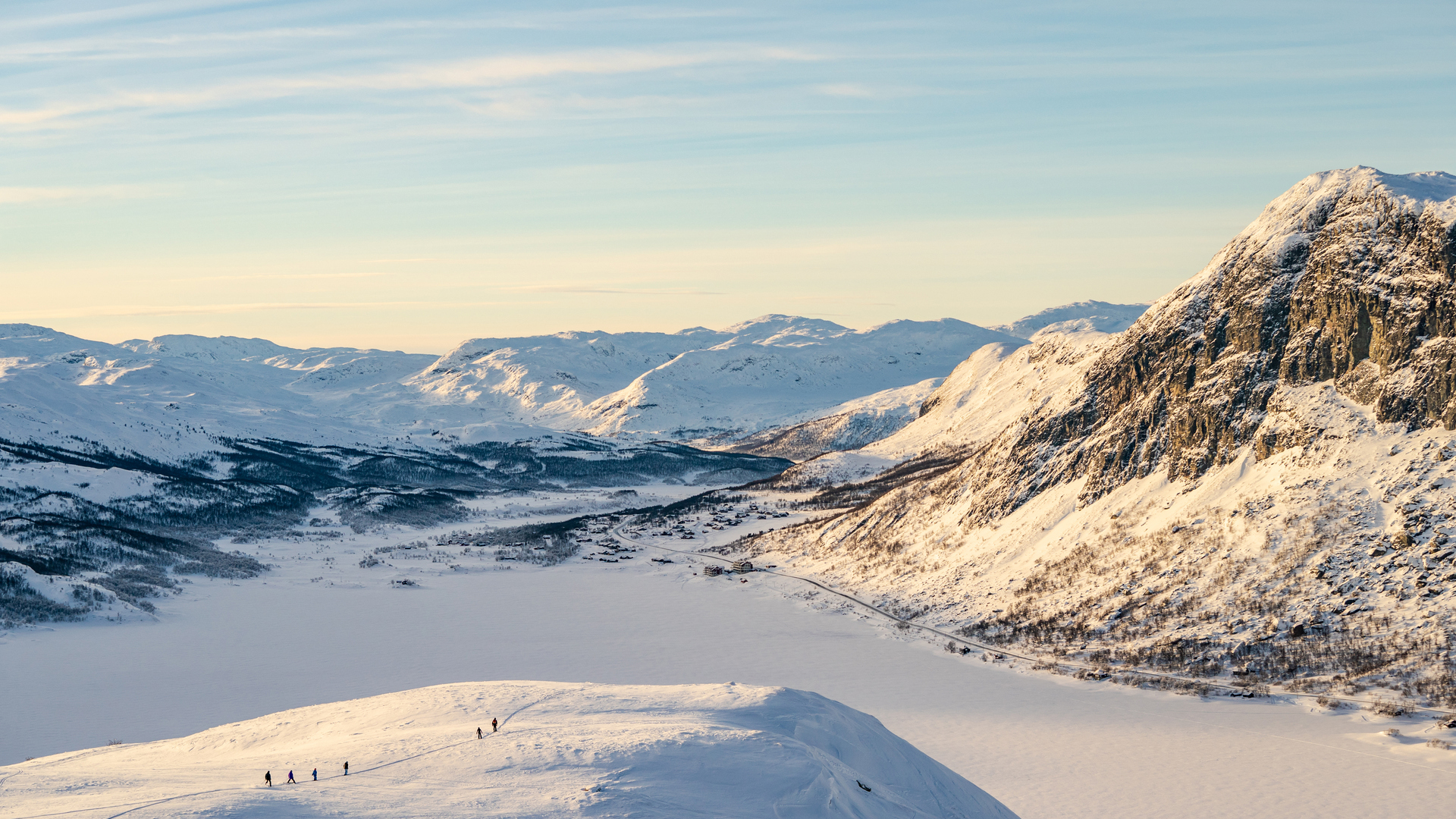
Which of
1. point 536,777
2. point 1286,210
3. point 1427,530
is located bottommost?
point 536,777

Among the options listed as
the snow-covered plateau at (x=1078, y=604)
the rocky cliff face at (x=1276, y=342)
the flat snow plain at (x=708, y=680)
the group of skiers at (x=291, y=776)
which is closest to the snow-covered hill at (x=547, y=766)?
the group of skiers at (x=291, y=776)

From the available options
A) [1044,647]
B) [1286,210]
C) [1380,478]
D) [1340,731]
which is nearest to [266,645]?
[1044,647]

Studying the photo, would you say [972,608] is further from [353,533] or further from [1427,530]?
[353,533]

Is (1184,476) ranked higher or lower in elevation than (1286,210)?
lower

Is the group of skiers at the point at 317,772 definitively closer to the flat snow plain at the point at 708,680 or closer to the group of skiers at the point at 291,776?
the group of skiers at the point at 291,776

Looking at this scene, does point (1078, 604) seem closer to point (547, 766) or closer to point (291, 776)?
point (547, 766)

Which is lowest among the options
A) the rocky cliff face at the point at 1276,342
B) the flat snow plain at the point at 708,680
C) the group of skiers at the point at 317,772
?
the flat snow plain at the point at 708,680

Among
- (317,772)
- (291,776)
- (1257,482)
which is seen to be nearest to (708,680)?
(317,772)
